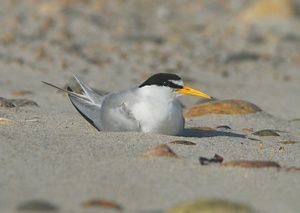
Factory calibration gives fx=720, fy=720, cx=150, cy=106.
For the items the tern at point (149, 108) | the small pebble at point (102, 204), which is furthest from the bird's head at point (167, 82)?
the small pebble at point (102, 204)

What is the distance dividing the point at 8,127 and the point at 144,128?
0.92 meters

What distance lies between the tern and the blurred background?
1.88 metres

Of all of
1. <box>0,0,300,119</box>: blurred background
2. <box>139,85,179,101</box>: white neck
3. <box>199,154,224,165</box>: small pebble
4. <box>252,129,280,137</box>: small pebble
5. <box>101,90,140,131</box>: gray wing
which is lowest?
<box>199,154,224,165</box>: small pebble

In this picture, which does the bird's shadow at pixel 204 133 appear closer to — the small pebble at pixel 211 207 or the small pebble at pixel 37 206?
the small pebble at pixel 211 207

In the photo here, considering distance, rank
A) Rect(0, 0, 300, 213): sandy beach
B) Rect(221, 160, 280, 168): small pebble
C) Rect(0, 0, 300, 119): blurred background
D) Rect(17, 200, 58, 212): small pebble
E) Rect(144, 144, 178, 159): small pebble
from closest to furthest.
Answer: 1. Rect(17, 200, 58, 212): small pebble
2. Rect(0, 0, 300, 213): sandy beach
3. Rect(221, 160, 280, 168): small pebble
4. Rect(144, 144, 178, 159): small pebble
5. Rect(0, 0, 300, 119): blurred background

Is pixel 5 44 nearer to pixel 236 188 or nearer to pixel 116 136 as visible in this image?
pixel 116 136

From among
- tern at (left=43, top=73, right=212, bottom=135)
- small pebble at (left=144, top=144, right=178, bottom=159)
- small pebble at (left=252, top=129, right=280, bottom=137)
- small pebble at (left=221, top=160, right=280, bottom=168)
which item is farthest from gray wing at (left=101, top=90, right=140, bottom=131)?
small pebble at (left=252, top=129, right=280, bottom=137)

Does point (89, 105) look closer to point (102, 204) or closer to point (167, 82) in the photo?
point (167, 82)

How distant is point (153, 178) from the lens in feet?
12.1

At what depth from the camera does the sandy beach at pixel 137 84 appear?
3.44m

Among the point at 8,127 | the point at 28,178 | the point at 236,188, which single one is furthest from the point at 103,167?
the point at 8,127

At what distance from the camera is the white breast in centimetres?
475

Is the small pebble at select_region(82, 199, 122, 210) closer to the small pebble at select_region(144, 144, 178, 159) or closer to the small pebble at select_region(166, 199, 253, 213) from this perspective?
the small pebble at select_region(166, 199, 253, 213)

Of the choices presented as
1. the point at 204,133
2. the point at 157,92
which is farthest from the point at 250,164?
the point at 204,133
